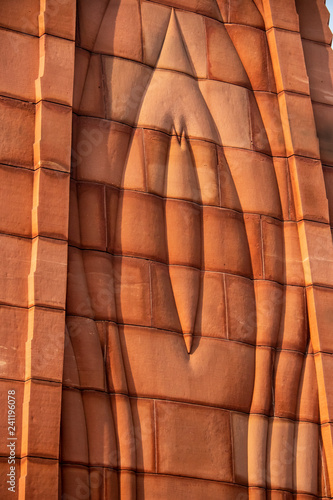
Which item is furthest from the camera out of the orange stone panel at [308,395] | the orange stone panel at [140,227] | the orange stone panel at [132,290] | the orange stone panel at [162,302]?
the orange stone panel at [308,395]

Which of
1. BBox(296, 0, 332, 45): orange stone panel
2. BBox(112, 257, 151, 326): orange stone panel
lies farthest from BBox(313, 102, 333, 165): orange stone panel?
BBox(112, 257, 151, 326): orange stone panel

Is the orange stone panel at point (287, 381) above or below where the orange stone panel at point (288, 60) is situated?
below

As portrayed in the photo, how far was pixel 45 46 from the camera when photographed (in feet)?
36.0

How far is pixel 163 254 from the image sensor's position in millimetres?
10828

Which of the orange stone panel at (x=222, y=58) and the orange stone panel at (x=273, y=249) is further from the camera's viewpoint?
the orange stone panel at (x=222, y=58)

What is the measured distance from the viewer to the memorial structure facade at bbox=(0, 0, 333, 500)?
32.0 feet

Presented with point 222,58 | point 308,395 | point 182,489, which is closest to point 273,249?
point 308,395

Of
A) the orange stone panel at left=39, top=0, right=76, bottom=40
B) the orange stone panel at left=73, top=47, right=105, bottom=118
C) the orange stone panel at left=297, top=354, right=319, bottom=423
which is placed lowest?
the orange stone panel at left=297, top=354, right=319, bottom=423

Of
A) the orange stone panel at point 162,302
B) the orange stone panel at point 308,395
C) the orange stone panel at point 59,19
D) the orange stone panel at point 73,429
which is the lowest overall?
the orange stone panel at point 73,429

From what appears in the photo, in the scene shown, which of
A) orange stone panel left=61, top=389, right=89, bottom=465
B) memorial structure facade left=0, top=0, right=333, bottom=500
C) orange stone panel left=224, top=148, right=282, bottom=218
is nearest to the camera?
orange stone panel left=61, top=389, right=89, bottom=465

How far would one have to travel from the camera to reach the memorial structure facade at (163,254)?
9.77 m

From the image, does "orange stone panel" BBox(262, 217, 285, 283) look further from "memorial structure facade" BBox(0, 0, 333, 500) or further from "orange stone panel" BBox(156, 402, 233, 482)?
"orange stone panel" BBox(156, 402, 233, 482)

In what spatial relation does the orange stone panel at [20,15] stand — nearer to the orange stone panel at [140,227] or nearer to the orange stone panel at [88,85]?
the orange stone panel at [88,85]

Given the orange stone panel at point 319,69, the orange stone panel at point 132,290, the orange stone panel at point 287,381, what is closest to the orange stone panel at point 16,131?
the orange stone panel at point 132,290
